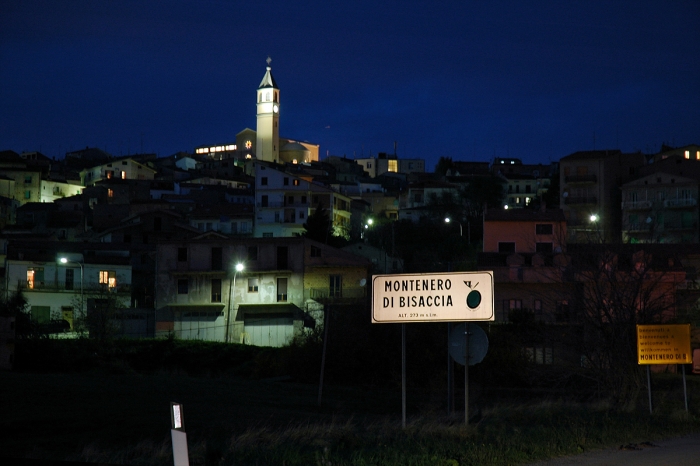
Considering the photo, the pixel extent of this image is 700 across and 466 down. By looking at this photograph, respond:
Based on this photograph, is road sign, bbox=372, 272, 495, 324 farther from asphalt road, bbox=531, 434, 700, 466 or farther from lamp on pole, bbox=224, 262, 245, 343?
lamp on pole, bbox=224, 262, 245, 343

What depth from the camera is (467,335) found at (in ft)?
49.9

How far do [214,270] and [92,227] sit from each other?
1399 inches

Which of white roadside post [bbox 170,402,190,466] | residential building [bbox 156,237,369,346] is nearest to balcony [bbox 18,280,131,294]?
residential building [bbox 156,237,369,346]

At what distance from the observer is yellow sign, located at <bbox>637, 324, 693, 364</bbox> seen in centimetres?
2100

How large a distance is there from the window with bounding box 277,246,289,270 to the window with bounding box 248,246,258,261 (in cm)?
152

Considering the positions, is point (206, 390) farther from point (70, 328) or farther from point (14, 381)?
point (70, 328)

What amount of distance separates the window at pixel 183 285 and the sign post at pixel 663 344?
40567 millimetres

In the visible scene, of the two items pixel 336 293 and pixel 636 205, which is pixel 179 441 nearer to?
pixel 336 293

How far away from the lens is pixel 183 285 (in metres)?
57.3

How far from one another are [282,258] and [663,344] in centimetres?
3807

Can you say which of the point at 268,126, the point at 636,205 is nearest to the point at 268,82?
the point at 268,126

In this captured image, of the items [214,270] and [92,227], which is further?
[92,227]

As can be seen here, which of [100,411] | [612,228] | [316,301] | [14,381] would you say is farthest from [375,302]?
[612,228]

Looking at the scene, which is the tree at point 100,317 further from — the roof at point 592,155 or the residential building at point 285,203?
the roof at point 592,155
